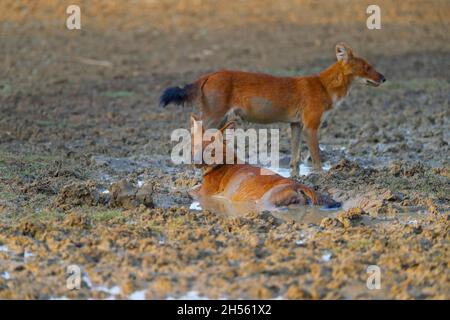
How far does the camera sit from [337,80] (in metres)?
10.6

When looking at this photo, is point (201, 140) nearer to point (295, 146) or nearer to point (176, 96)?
point (176, 96)

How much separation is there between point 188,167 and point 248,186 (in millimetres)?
1743

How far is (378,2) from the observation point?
21.3 m

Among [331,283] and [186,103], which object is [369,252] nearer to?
[331,283]

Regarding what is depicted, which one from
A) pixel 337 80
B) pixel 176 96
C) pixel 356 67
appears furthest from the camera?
pixel 356 67

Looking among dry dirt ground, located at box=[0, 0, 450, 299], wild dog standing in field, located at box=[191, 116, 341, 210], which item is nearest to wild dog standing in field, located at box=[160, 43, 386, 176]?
dry dirt ground, located at box=[0, 0, 450, 299]

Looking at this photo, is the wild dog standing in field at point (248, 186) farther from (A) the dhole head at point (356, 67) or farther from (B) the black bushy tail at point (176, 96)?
(A) the dhole head at point (356, 67)

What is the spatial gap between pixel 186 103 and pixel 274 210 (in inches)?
98.0

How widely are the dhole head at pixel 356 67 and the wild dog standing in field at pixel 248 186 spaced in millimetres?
2217

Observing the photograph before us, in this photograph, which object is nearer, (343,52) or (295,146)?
(295,146)

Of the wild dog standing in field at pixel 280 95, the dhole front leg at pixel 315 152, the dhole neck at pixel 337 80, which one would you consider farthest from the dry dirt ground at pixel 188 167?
the dhole neck at pixel 337 80

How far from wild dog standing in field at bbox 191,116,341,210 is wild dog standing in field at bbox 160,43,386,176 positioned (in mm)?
1070

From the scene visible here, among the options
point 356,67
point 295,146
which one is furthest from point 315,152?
point 356,67

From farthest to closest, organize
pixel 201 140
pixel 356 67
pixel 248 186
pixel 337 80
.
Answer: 1. pixel 356 67
2. pixel 337 80
3. pixel 201 140
4. pixel 248 186
